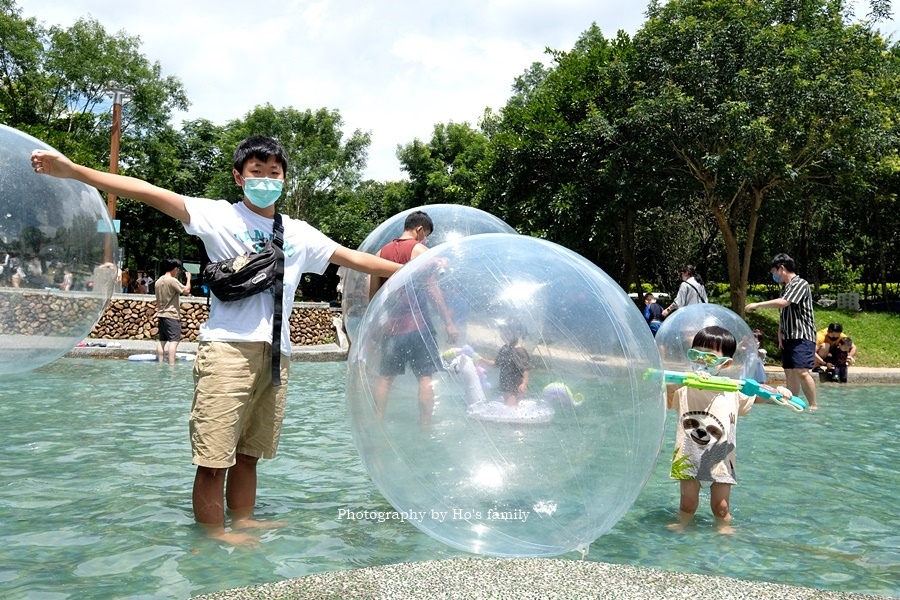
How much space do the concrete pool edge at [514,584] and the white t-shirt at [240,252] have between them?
3.95ft

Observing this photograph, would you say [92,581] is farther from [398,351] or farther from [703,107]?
[703,107]

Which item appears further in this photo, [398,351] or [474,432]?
[398,351]

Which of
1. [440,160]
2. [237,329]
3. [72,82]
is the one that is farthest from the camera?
[440,160]

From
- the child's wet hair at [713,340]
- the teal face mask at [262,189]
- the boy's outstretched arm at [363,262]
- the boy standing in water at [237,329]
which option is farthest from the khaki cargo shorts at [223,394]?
the child's wet hair at [713,340]

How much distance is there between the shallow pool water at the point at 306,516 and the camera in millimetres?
3352

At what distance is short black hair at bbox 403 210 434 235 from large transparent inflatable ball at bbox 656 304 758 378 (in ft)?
9.68

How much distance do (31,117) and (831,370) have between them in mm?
29857

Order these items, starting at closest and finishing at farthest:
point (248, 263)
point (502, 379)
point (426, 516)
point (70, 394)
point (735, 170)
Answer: point (502, 379), point (426, 516), point (248, 263), point (70, 394), point (735, 170)

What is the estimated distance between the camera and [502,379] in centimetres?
282

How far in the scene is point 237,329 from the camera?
360 cm

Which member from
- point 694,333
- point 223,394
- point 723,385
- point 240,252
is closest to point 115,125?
point 694,333

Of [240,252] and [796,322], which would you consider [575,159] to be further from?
[240,252]

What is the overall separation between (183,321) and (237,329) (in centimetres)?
1623

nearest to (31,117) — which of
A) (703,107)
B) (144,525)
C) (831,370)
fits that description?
(703,107)
